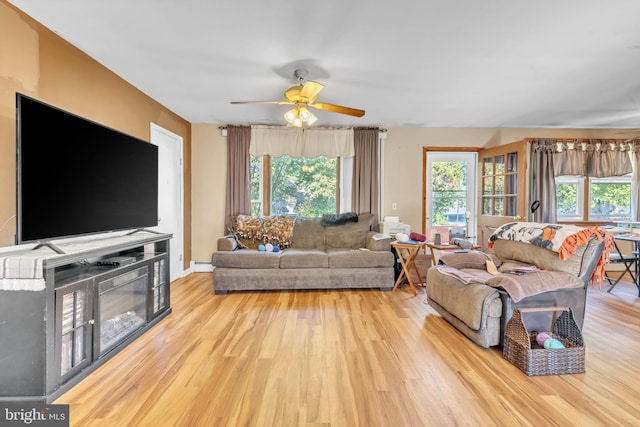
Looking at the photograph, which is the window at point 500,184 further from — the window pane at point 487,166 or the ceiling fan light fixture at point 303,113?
the ceiling fan light fixture at point 303,113

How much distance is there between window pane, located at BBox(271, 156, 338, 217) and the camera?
16.8 feet

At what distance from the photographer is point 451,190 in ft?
17.5

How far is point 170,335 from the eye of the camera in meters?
2.63

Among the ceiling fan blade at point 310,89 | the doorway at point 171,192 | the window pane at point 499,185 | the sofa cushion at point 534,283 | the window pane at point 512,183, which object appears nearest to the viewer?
the sofa cushion at point 534,283

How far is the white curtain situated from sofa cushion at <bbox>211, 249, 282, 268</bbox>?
178cm

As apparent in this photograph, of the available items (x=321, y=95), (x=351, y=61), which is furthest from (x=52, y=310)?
(x=321, y=95)

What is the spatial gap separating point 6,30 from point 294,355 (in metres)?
2.84

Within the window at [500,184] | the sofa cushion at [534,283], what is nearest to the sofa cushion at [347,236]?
the window at [500,184]

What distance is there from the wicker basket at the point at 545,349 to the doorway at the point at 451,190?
3116mm

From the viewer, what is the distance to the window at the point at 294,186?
5.09 m

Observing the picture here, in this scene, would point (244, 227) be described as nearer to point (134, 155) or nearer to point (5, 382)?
point (134, 155)

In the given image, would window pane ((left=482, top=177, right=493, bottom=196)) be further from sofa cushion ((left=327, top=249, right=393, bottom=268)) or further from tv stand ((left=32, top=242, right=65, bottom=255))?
tv stand ((left=32, top=242, right=65, bottom=255))

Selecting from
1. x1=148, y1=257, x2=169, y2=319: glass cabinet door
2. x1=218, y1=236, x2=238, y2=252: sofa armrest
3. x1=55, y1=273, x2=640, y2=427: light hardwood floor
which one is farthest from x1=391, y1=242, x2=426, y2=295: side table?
x1=148, y1=257, x2=169, y2=319: glass cabinet door

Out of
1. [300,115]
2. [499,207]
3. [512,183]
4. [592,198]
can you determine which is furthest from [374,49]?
[592,198]
